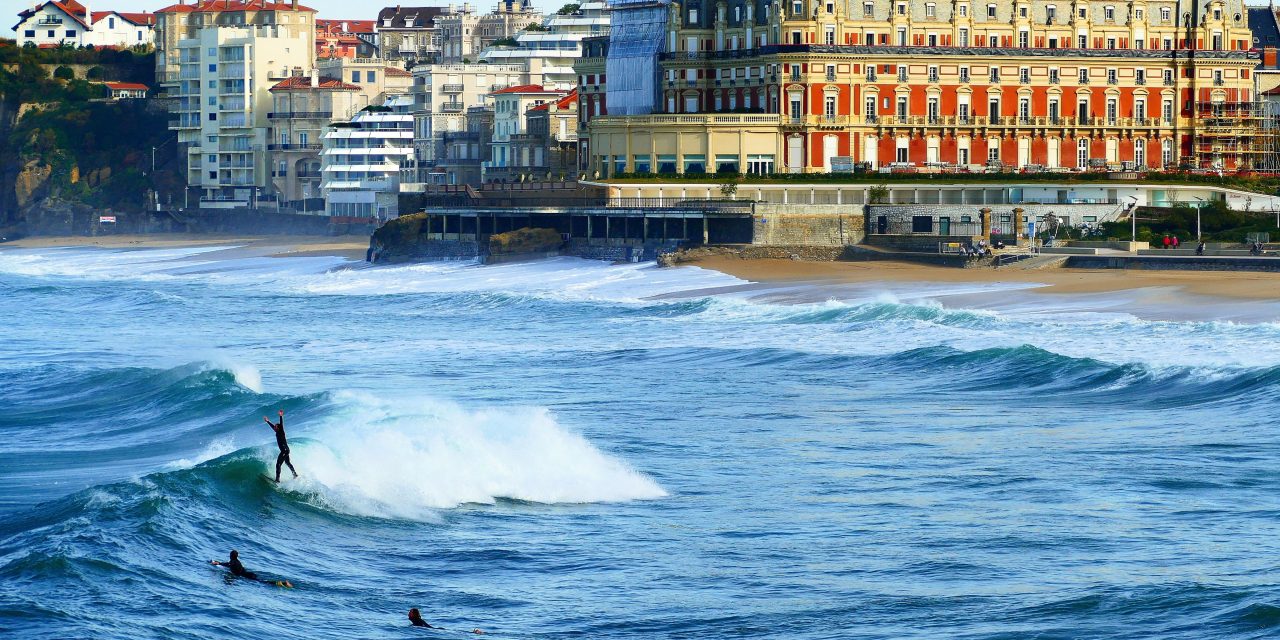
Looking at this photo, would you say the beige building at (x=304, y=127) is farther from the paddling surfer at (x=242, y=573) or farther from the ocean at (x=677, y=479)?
the paddling surfer at (x=242, y=573)

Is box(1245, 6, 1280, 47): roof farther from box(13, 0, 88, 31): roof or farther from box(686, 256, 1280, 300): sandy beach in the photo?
box(13, 0, 88, 31): roof

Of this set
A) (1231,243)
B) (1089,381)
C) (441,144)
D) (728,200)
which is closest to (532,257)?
(728,200)

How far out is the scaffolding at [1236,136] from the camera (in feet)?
331

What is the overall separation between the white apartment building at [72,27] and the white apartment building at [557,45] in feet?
181

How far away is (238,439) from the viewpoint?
3847cm

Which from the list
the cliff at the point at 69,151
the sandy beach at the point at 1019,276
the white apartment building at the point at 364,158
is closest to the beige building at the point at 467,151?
the white apartment building at the point at 364,158

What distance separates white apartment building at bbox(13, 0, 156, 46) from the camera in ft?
626

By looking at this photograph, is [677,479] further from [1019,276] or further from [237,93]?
[237,93]

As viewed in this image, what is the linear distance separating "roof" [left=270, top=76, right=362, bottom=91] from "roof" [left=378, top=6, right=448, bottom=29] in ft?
117

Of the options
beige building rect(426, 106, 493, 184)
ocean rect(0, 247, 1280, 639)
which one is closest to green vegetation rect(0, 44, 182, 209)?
beige building rect(426, 106, 493, 184)

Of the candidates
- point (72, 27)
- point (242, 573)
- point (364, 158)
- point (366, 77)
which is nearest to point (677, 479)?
point (242, 573)

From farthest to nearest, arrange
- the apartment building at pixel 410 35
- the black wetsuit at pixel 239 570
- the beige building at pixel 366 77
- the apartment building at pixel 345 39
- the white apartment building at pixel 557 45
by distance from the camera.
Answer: the apartment building at pixel 410 35
the apartment building at pixel 345 39
the beige building at pixel 366 77
the white apartment building at pixel 557 45
the black wetsuit at pixel 239 570

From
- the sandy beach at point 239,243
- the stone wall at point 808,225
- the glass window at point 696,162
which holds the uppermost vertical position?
the glass window at point 696,162

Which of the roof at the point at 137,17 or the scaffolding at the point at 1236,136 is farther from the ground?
the roof at the point at 137,17
